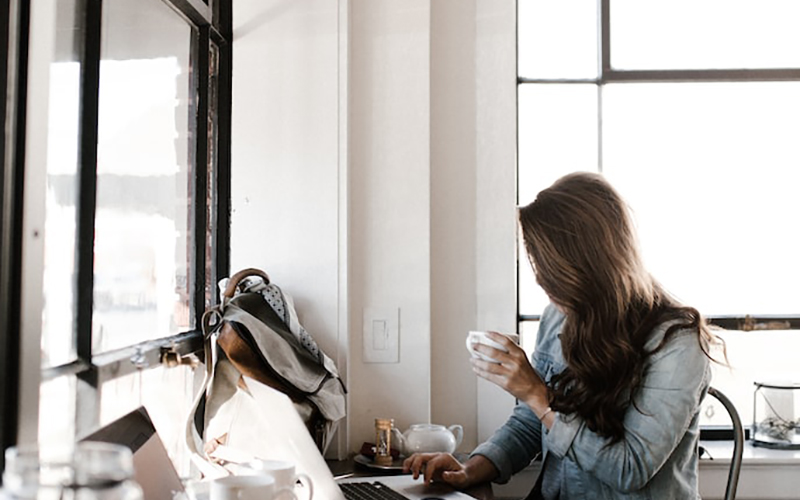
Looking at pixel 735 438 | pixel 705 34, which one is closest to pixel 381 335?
pixel 735 438

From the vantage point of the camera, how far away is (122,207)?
1623 mm

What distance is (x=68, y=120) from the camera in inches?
54.5

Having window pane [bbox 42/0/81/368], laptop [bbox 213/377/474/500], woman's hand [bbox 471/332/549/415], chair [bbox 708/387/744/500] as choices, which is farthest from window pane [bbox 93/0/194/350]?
chair [bbox 708/387/744/500]

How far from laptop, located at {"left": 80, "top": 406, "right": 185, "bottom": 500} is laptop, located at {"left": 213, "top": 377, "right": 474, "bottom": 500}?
39 cm

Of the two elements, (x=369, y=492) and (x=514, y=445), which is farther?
(x=514, y=445)

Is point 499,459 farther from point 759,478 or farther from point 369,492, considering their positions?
point 759,478

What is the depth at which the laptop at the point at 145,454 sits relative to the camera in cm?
121

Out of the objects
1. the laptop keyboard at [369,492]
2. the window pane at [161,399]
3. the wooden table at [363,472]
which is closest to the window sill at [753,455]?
the wooden table at [363,472]

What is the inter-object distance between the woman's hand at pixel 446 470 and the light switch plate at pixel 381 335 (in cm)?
49

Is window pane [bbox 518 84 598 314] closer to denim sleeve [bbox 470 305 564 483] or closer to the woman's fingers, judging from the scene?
denim sleeve [bbox 470 305 564 483]

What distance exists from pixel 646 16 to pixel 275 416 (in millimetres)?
1717

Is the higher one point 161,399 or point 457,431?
point 161,399

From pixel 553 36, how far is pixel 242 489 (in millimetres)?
1919

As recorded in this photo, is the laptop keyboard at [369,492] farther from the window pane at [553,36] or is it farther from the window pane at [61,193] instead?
the window pane at [553,36]
